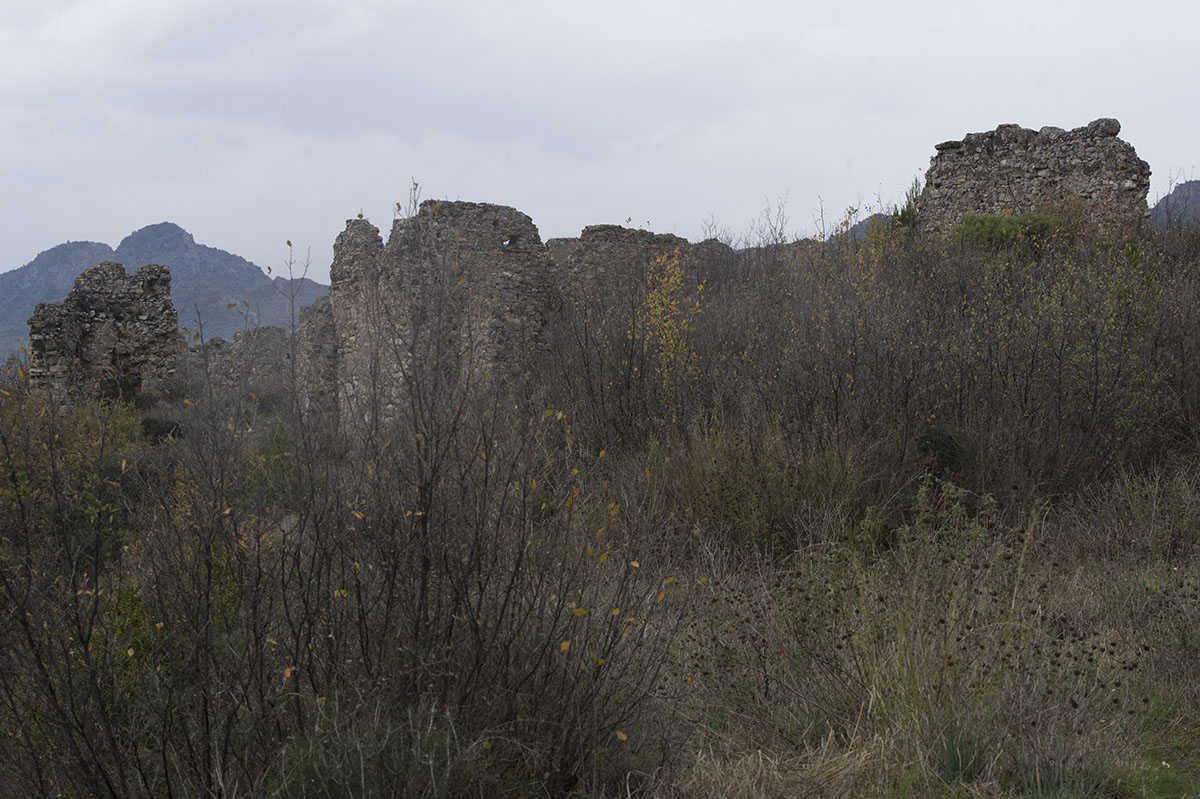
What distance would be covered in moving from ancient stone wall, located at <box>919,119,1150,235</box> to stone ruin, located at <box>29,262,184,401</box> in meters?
15.0

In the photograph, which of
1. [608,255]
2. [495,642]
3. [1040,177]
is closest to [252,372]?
[495,642]

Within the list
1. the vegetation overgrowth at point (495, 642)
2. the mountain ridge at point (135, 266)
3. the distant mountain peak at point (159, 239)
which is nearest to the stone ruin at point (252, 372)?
the vegetation overgrowth at point (495, 642)

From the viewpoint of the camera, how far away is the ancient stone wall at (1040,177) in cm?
1321

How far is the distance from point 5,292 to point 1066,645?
11541cm

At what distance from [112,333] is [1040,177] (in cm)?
1812

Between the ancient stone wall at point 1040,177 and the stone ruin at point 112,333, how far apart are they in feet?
49.3

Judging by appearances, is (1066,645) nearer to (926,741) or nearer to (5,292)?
(926,741)

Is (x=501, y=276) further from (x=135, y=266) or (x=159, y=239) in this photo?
(x=159, y=239)

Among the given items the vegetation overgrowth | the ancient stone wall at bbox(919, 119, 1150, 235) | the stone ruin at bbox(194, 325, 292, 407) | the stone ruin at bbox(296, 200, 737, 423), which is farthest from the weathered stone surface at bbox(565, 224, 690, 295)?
the stone ruin at bbox(194, 325, 292, 407)

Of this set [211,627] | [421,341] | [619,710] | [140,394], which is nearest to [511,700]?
[619,710]

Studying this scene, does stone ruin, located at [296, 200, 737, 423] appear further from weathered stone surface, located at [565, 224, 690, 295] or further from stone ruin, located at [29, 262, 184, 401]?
stone ruin, located at [29, 262, 184, 401]

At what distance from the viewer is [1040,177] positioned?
14211 millimetres

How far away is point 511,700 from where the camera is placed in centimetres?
300

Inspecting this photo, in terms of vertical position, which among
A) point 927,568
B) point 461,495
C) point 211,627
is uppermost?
point 461,495
